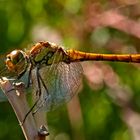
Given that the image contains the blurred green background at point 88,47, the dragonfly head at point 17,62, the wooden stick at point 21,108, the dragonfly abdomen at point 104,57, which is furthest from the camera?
the blurred green background at point 88,47

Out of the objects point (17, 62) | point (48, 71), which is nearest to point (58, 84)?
point (48, 71)

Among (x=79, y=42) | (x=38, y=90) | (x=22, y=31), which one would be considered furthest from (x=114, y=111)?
(x=38, y=90)

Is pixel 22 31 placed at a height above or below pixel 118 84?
above

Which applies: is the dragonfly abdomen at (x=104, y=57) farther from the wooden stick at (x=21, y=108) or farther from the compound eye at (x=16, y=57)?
the wooden stick at (x=21, y=108)

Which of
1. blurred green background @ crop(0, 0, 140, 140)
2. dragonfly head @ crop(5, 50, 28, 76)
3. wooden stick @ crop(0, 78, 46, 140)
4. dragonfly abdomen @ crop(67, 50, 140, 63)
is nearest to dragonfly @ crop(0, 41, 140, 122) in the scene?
dragonfly head @ crop(5, 50, 28, 76)

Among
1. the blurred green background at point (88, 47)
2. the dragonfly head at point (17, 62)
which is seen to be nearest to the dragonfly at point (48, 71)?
the dragonfly head at point (17, 62)

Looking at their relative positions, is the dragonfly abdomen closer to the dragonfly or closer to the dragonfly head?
the dragonfly

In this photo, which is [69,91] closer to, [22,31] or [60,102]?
[60,102]
